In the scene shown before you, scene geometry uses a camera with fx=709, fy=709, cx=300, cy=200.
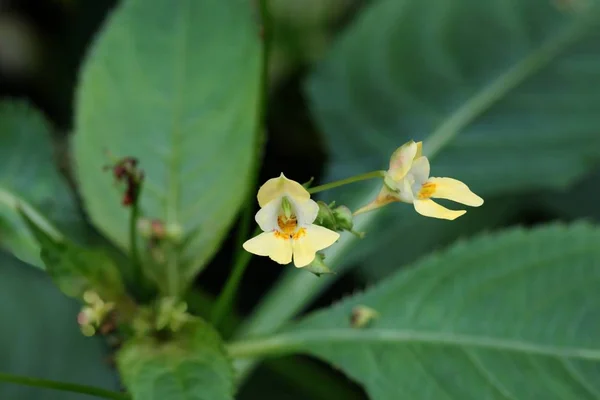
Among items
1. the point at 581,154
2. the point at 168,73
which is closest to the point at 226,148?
the point at 168,73

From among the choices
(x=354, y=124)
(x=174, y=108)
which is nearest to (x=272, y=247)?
(x=174, y=108)

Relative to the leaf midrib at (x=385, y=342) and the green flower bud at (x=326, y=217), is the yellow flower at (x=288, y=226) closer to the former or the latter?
the green flower bud at (x=326, y=217)

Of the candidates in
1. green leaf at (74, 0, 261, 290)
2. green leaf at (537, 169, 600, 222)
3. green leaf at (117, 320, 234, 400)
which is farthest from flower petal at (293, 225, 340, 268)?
green leaf at (537, 169, 600, 222)

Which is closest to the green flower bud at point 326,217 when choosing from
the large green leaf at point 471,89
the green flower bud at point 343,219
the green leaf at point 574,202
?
→ the green flower bud at point 343,219

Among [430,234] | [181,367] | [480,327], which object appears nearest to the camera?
[181,367]

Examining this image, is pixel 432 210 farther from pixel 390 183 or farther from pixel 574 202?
pixel 574 202

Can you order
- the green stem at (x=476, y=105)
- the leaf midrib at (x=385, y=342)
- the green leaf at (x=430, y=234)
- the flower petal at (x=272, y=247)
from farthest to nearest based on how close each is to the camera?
the green leaf at (x=430, y=234) < the green stem at (x=476, y=105) < the leaf midrib at (x=385, y=342) < the flower petal at (x=272, y=247)

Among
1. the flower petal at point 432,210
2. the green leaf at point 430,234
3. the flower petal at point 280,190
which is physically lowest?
the flower petal at point 432,210
